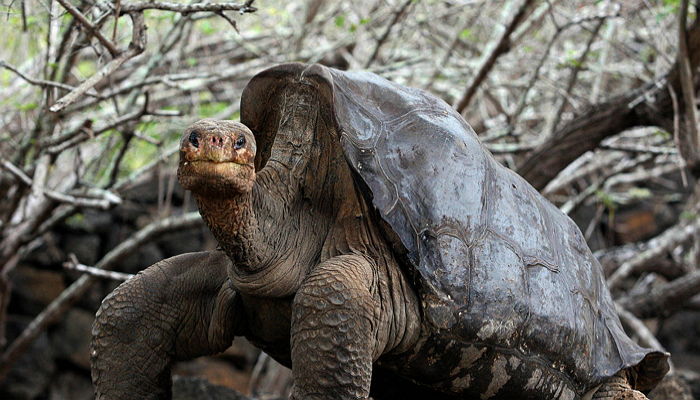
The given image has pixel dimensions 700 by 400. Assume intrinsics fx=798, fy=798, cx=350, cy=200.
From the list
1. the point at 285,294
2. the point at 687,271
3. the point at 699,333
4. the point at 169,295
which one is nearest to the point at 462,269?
the point at 285,294

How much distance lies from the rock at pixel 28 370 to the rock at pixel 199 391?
4163mm

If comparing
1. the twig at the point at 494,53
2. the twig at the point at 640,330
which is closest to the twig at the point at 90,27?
the twig at the point at 494,53

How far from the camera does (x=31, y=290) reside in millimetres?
7586

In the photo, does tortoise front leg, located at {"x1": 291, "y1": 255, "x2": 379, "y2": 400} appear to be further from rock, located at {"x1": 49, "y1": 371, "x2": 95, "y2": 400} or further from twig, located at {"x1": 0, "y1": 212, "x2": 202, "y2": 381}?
rock, located at {"x1": 49, "y1": 371, "x2": 95, "y2": 400}

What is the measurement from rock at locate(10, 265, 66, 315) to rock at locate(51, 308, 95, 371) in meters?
0.26

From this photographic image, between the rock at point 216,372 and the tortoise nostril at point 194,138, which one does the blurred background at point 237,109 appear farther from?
the tortoise nostril at point 194,138

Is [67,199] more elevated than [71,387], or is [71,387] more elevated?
[67,199]

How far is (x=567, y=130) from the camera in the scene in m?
4.56

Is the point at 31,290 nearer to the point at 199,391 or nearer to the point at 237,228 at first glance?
the point at 199,391

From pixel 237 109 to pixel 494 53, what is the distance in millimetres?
2133

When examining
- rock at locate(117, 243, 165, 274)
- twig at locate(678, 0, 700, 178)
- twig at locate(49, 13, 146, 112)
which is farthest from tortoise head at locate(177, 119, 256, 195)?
rock at locate(117, 243, 165, 274)

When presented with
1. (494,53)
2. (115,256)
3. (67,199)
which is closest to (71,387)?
(115,256)

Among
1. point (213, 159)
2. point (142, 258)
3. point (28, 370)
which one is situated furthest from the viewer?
point (142, 258)

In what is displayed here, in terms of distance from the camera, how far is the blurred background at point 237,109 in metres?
4.22
